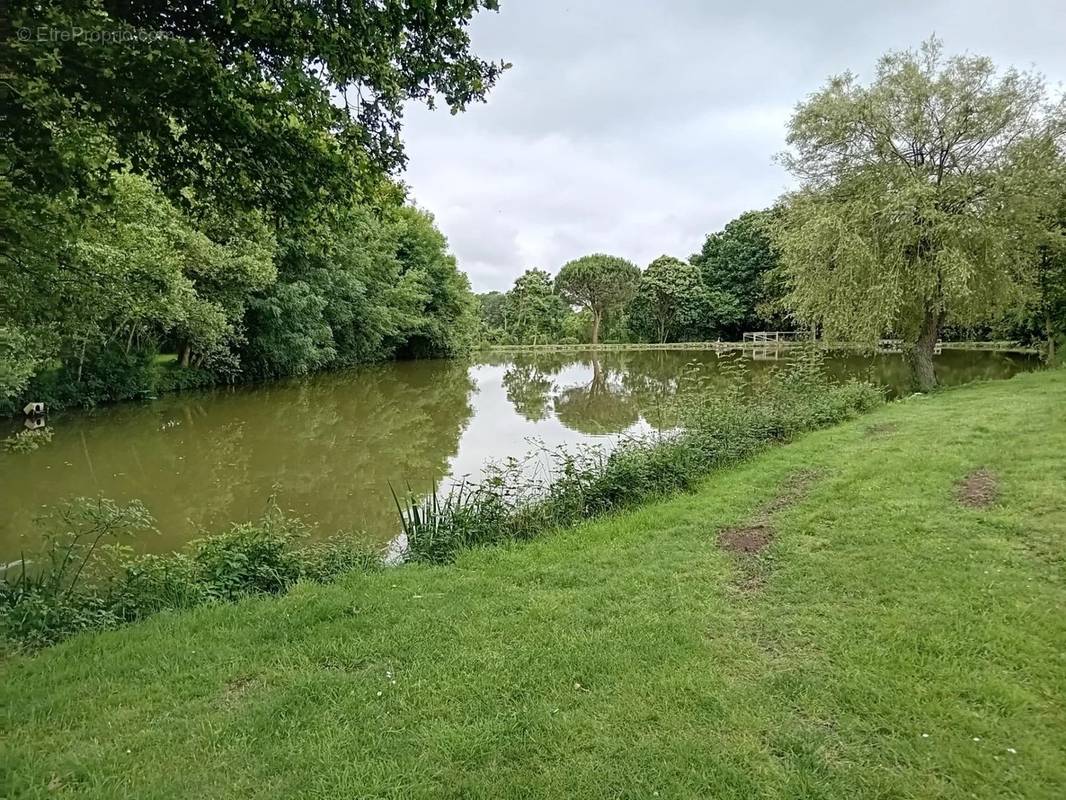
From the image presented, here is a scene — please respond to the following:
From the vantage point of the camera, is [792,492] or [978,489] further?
[792,492]

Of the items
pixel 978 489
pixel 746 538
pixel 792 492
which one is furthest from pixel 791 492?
pixel 978 489

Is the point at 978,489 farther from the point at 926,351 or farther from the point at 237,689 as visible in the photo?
the point at 926,351

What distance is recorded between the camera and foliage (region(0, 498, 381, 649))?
4.04 m

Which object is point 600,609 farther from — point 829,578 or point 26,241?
point 26,241

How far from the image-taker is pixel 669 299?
45.8m

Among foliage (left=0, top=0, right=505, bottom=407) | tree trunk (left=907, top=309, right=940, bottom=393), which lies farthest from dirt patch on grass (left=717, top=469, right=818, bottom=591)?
tree trunk (left=907, top=309, right=940, bottom=393)

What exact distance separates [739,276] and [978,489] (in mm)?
40738

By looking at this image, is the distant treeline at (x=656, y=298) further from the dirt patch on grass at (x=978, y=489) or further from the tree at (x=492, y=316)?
the dirt patch on grass at (x=978, y=489)

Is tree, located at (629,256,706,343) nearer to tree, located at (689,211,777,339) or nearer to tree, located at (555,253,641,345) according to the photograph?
tree, located at (689,211,777,339)

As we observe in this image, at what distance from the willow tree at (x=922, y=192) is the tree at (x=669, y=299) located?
3140cm

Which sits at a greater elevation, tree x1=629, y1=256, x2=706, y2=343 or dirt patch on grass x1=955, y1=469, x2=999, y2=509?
tree x1=629, y1=256, x2=706, y2=343

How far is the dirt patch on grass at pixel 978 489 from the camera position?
17.3 ft

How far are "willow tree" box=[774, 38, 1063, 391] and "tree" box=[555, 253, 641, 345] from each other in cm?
3672

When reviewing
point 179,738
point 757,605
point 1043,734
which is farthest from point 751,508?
point 179,738
